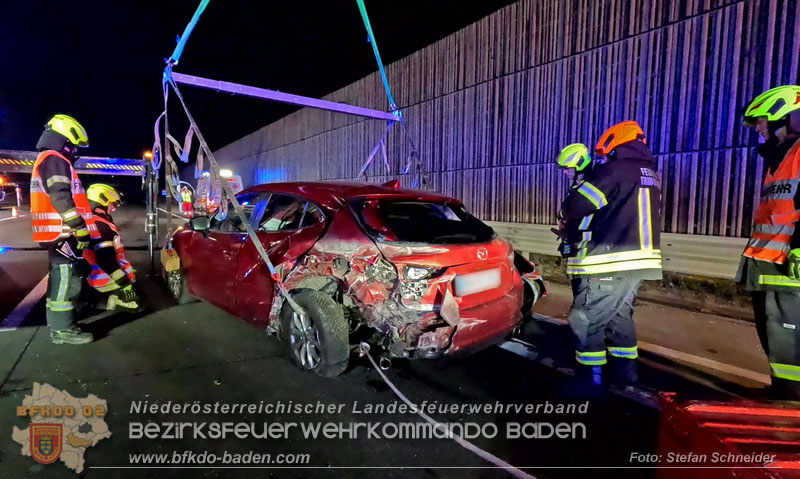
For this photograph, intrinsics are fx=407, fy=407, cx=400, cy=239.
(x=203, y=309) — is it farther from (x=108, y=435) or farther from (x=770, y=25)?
(x=770, y=25)

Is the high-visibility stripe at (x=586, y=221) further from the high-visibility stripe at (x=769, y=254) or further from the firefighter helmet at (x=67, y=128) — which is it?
the firefighter helmet at (x=67, y=128)

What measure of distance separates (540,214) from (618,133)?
174 inches

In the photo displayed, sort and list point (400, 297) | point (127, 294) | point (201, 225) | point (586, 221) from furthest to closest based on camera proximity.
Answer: point (127, 294), point (201, 225), point (586, 221), point (400, 297)

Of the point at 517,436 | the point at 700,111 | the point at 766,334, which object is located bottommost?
the point at 517,436

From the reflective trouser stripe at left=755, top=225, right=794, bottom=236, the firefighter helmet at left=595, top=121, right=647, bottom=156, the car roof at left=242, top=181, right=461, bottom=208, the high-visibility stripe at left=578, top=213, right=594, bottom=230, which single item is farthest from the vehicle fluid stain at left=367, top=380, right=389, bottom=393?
the reflective trouser stripe at left=755, top=225, right=794, bottom=236

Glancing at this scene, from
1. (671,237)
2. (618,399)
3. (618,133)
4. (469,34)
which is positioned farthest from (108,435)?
(469,34)

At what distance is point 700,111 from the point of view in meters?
5.21

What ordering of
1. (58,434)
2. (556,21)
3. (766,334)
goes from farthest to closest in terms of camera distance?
(556,21)
(766,334)
(58,434)

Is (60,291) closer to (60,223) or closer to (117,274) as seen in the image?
(60,223)

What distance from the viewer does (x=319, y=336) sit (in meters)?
3.00

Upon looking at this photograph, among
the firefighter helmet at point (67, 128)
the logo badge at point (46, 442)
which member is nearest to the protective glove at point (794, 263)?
the logo badge at point (46, 442)

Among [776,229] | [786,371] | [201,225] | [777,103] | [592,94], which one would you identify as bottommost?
[786,371]

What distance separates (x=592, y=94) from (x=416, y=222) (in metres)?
4.90

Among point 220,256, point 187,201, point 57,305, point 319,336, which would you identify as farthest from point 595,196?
point 187,201
